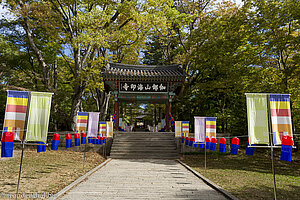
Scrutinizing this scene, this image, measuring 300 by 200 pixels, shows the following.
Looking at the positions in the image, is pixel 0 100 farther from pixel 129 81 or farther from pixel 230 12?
pixel 230 12

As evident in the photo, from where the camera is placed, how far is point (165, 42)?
22.2 metres

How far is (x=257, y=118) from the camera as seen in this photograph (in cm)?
554

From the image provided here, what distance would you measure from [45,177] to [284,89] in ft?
39.9

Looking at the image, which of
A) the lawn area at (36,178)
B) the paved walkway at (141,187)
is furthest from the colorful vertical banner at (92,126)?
the paved walkway at (141,187)

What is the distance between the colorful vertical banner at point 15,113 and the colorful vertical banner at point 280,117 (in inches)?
255

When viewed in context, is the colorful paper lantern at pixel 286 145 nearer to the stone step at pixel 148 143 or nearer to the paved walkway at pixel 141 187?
the paved walkway at pixel 141 187

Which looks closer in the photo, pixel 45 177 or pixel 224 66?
pixel 45 177

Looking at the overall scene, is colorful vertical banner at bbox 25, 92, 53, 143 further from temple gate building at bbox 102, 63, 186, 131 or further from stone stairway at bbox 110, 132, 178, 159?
temple gate building at bbox 102, 63, 186, 131

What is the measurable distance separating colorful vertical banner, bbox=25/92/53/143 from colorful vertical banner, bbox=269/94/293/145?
6.06 meters

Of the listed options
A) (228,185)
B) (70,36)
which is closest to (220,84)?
(228,185)

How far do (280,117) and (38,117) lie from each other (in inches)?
254

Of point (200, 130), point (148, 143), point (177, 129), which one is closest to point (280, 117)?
point (200, 130)

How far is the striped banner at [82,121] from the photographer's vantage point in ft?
31.8

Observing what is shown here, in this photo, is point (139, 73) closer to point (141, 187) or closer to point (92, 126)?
point (92, 126)
